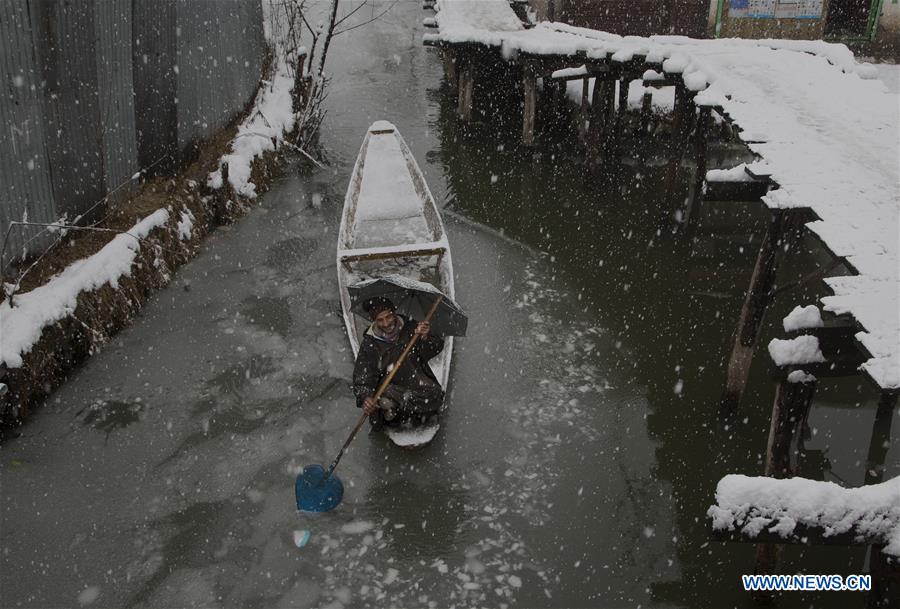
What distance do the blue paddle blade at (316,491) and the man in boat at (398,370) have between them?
672 millimetres

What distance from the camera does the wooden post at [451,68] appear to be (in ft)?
61.2

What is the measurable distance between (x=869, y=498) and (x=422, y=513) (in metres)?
3.81

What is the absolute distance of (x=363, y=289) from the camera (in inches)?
244

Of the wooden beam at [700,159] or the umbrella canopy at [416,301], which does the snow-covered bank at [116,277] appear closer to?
the umbrella canopy at [416,301]

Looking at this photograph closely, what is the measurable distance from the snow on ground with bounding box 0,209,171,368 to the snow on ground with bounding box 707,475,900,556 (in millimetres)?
6225

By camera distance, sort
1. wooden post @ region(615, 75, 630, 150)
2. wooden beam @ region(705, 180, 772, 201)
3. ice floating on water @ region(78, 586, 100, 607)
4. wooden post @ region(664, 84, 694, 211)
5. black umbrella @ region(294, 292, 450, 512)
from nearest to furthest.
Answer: ice floating on water @ region(78, 586, 100, 607) → black umbrella @ region(294, 292, 450, 512) → wooden beam @ region(705, 180, 772, 201) → wooden post @ region(664, 84, 694, 211) → wooden post @ region(615, 75, 630, 150)

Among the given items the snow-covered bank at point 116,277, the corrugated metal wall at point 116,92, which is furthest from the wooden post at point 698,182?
the corrugated metal wall at point 116,92

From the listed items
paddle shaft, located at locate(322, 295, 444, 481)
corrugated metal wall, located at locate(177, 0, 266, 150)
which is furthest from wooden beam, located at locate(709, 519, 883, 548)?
corrugated metal wall, located at locate(177, 0, 266, 150)

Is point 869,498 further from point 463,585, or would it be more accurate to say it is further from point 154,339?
point 154,339

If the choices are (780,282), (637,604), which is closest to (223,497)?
(637,604)

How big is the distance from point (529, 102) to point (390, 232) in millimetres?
6609

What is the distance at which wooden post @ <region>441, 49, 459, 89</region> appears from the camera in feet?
61.2

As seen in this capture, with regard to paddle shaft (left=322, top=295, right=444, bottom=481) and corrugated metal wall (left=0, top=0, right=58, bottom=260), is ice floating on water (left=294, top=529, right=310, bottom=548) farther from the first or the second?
corrugated metal wall (left=0, top=0, right=58, bottom=260)

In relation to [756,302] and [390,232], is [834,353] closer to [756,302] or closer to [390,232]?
[756,302]
